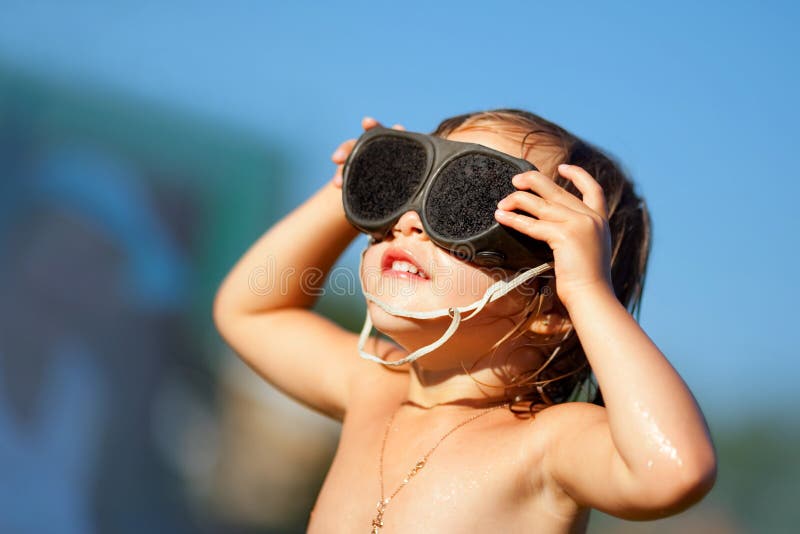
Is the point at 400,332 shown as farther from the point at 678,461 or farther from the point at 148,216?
the point at 148,216

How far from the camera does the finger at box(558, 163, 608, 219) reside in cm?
151

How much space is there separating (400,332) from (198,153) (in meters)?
2.99

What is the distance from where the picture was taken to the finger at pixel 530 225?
1.44m

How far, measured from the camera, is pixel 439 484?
157cm

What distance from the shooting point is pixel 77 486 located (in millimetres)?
3713

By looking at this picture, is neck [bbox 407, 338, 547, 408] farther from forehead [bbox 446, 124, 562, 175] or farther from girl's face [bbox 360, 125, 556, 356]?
forehead [bbox 446, 124, 562, 175]

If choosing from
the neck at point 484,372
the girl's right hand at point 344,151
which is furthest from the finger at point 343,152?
the neck at point 484,372

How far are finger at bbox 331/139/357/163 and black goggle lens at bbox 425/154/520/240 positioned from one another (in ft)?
1.31

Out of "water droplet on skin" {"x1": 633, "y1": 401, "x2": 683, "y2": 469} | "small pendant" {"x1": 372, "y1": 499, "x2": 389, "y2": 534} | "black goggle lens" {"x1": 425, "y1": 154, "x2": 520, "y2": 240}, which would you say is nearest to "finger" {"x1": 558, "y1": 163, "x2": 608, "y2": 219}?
"black goggle lens" {"x1": 425, "y1": 154, "x2": 520, "y2": 240}

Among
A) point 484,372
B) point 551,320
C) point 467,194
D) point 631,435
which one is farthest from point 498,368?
point 631,435

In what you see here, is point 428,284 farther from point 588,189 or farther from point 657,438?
point 657,438

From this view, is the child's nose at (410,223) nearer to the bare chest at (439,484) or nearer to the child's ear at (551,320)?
the child's ear at (551,320)

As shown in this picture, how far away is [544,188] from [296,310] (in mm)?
943

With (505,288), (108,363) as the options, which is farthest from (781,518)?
(505,288)
